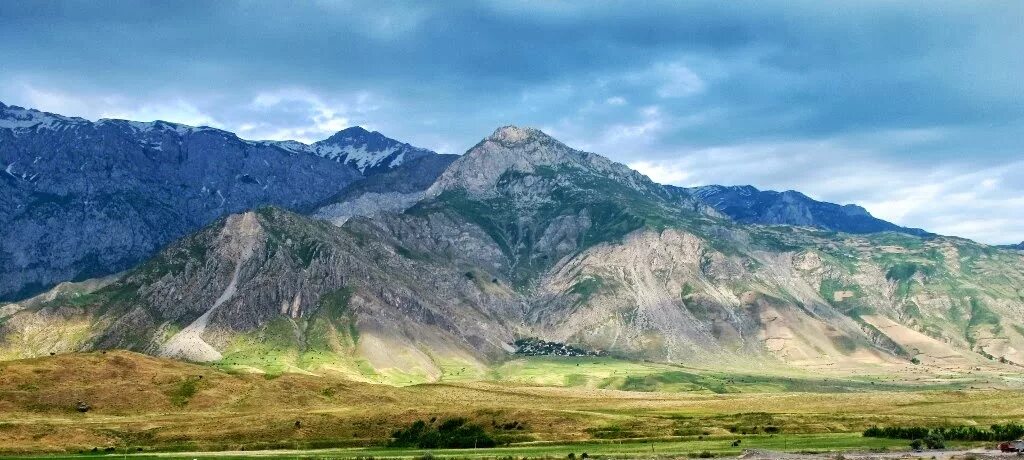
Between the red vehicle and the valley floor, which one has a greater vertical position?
the red vehicle

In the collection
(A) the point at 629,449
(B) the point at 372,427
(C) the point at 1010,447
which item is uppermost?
(C) the point at 1010,447

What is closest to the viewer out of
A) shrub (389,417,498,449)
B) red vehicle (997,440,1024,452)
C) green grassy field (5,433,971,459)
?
red vehicle (997,440,1024,452)

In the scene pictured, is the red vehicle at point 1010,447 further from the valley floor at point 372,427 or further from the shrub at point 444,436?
the shrub at point 444,436

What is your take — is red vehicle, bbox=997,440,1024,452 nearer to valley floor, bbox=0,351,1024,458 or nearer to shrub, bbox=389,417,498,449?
valley floor, bbox=0,351,1024,458

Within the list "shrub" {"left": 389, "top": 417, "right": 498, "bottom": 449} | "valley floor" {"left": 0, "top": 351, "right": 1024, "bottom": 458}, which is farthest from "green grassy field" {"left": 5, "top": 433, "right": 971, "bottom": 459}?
"shrub" {"left": 389, "top": 417, "right": 498, "bottom": 449}

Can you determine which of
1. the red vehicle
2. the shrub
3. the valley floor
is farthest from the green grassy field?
the red vehicle

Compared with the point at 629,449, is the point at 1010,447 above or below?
above

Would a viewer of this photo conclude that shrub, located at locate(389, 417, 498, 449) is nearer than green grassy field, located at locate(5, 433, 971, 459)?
No

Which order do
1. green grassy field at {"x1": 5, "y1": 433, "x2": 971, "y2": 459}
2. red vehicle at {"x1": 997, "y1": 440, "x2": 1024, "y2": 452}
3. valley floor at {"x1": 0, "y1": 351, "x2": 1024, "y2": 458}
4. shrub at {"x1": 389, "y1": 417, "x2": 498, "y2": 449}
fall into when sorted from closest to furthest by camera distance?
red vehicle at {"x1": 997, "y1": 440, "x2": 1024, "y2": 452}
green grassy field at {"x1": 5, "y1": 433, "x2": 971, "y2": 459}
valley floor at {"x1": 0, "y1": 351, "x2": 1024, "y2": 458}
shrub at {"x1": 389, "y1": 417, "x2": 498, "y2": 449}

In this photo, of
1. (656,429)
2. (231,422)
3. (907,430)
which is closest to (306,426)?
(231,422)

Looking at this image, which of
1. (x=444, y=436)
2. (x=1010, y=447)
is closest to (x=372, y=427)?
(x=444, y=436)

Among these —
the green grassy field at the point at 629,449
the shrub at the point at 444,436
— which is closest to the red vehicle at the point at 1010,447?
the green grassy field at the point at 629,449

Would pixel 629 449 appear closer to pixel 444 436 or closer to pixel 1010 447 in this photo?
pixel 444 436

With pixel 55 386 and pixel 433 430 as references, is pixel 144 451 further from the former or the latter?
pixel 55 386
